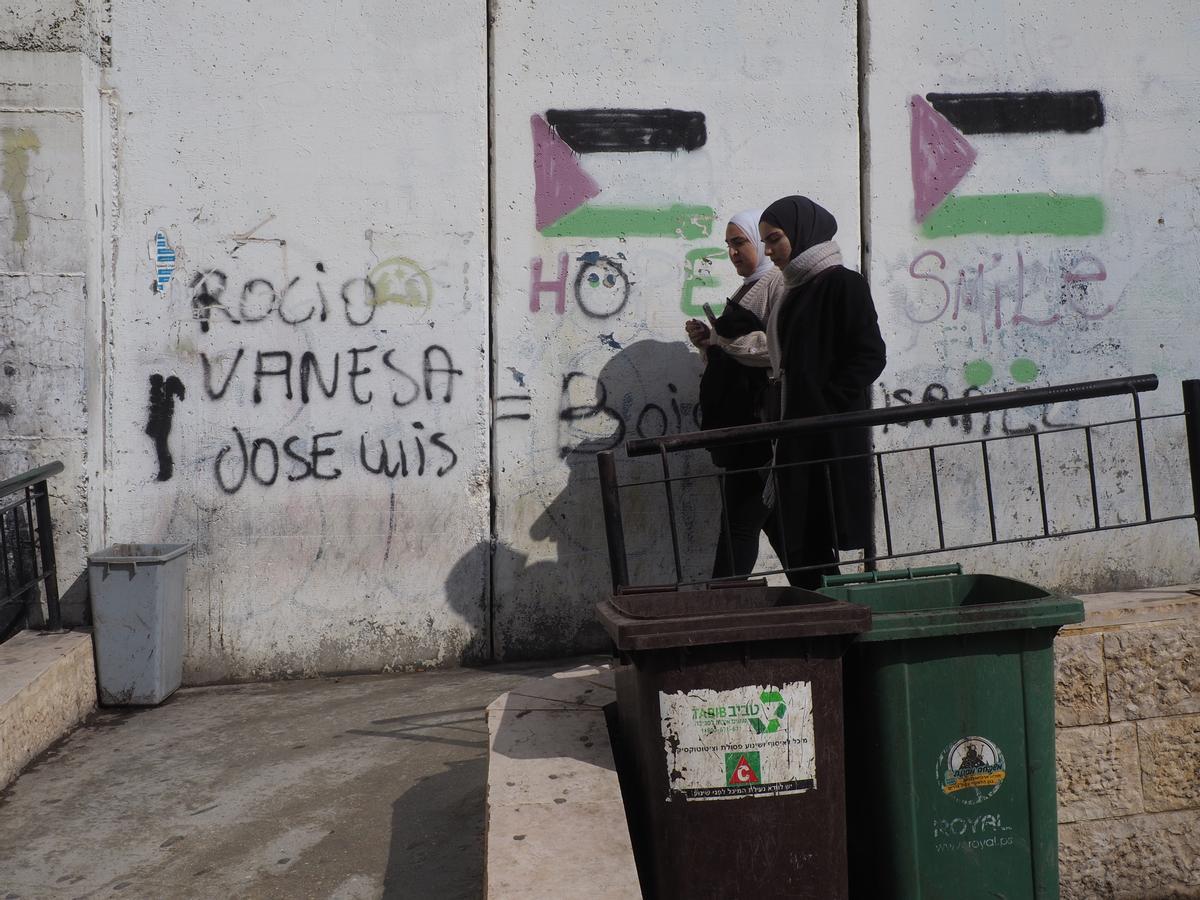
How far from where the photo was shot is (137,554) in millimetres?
5285

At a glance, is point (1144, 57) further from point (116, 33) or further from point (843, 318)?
point (116, 33)

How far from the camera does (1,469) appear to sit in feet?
17.1

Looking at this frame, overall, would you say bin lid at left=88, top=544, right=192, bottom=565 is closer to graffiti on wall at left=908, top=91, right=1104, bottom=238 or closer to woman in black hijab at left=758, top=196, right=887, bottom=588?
woman in black hijab at left=758, top=196, right=887, bottom=588

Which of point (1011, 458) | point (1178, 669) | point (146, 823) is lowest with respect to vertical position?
point (146, 823)

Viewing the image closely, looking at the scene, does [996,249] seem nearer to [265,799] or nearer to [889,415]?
[889,415]

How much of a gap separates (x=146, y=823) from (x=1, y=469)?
2.10 metres

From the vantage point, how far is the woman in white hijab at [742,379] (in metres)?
4.82

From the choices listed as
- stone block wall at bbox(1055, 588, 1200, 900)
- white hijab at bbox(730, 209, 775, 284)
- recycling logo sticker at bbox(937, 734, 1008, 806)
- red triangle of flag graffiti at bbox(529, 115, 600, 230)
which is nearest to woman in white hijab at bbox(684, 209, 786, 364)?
white hijab at bbox(730, 209, 775, 284)

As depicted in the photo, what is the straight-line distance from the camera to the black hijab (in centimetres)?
437

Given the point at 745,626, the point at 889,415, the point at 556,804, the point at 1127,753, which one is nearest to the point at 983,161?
the point at 889,415

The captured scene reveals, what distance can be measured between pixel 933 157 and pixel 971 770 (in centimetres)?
369

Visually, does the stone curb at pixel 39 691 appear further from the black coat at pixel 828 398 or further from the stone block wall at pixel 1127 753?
the stone block wall at pixel 1127 753

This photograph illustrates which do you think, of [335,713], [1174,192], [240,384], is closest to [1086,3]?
[1174,192]

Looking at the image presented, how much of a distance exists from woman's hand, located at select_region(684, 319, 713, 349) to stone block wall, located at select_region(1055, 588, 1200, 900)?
213 centimetres
